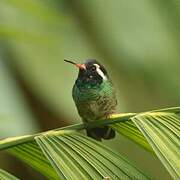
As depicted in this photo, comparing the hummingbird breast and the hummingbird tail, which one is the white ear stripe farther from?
the hummingbird tail

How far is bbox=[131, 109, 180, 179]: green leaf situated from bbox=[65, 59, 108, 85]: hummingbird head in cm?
89

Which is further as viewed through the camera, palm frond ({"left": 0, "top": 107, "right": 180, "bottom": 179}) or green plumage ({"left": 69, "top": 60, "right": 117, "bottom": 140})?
green plumage ({"left": 69, "top": 60, "right": 117, "bottom": 140})

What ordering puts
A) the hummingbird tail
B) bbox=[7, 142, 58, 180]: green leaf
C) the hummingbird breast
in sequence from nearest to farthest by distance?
bbox=[7, 142, 58, 180]: green leaf, the hummingbird tail, the hummingbird breast

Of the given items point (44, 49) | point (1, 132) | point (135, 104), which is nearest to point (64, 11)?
point (44, 49)

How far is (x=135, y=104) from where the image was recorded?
4488 millimetres

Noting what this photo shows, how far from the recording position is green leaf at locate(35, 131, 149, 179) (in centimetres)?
129

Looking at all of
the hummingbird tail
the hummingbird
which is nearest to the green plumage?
the hummingbird

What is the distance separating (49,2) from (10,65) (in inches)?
11.2

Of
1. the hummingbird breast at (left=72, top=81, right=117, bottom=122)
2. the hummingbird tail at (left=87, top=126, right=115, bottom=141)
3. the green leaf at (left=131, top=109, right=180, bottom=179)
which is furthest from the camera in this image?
the hummingbird breast at (left=72, top=81, right=117, bottom=122)

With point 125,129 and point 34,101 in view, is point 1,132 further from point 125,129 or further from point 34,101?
point 34,101

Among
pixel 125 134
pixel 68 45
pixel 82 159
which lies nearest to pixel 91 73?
pixel 68 45

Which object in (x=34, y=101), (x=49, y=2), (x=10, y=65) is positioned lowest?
(x=34, y=101)

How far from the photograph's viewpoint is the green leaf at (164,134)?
1213mm

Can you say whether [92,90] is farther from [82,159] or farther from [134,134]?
[82,159]
